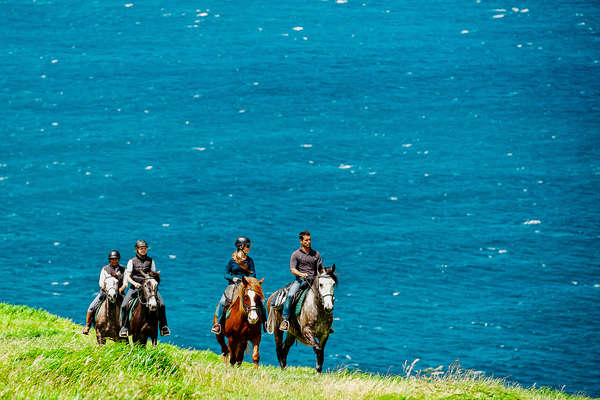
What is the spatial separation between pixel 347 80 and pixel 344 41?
1457 centimetres

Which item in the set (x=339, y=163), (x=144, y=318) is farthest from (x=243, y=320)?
(x=339, y=163)

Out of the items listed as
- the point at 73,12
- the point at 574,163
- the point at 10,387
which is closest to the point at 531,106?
the point at 574,163

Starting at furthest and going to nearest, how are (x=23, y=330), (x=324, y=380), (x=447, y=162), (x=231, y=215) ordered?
(x=447, y=162), (x=231, y=215), (x=23, y=330), (x=324, y=380)

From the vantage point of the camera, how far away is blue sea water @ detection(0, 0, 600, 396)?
70438 mm

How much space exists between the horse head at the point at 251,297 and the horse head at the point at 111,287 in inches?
141

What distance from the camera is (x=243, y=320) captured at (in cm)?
2397

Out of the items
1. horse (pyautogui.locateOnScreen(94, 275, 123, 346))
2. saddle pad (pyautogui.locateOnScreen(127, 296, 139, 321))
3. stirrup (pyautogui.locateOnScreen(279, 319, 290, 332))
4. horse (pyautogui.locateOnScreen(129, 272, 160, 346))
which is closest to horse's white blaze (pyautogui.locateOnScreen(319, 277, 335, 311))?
stirrup (pyautogui.locateOnScreen(279, 319, 290, 332))

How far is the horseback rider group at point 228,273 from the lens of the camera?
22.5 metres

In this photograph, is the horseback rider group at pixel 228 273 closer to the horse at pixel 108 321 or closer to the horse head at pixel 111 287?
the horse head at pixel 111 287

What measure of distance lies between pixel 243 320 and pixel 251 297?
1.01 meters

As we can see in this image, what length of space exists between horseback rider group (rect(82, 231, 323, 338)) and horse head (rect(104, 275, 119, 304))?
0.13m

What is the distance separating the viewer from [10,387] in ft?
51.3

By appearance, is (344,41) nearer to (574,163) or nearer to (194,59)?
(194,59)

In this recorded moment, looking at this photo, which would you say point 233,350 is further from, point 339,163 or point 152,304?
point 339,163
